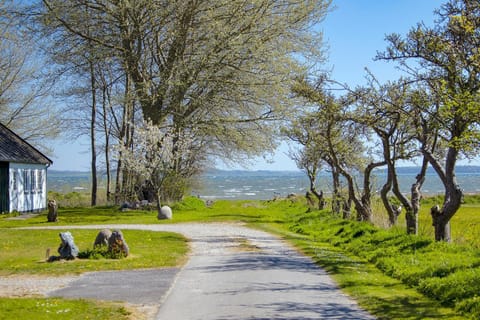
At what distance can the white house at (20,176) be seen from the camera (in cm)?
3231

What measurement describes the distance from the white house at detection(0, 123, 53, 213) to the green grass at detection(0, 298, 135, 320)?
23548mm

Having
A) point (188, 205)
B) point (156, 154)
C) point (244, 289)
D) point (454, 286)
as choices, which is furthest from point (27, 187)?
point (454, 286)

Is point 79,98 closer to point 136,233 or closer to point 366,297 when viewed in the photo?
point 136,233

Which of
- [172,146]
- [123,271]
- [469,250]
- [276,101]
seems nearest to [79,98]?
[172,146]

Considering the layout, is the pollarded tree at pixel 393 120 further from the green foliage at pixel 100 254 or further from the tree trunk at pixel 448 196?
the green foliage at pixel 100 254

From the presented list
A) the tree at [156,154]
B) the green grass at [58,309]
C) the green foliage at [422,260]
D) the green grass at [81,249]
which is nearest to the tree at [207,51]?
the tree at [156,154]

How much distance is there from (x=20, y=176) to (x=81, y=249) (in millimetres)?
17734

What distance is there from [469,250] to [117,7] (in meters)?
23.3

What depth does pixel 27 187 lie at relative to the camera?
3497cm

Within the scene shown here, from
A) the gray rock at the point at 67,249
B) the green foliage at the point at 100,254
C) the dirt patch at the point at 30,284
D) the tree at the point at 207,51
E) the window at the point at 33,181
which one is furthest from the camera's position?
the window at the point at 33,181

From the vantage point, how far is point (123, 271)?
1363 centimetres

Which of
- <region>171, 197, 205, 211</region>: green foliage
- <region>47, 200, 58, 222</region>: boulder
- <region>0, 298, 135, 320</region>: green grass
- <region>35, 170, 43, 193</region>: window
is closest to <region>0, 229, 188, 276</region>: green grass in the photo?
<region>0, 298, 135, 320</region>: green grass

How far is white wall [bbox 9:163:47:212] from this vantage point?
108 ft

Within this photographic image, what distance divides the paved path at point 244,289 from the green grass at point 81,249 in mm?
846
